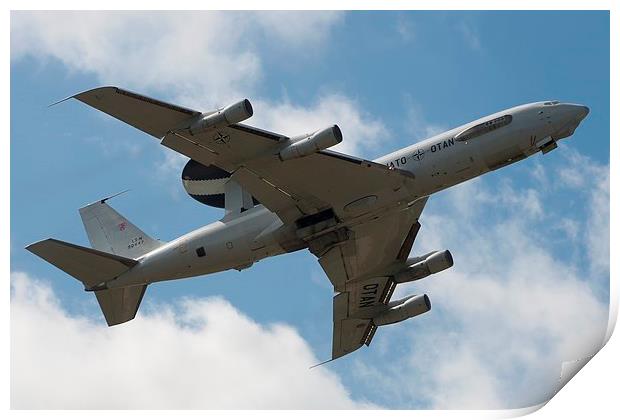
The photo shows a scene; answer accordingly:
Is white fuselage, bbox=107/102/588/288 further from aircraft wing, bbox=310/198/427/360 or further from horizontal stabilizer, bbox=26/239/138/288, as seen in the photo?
horizontal stabilizer, bbox=26/239/138/288

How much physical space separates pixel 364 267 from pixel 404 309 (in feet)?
12.1

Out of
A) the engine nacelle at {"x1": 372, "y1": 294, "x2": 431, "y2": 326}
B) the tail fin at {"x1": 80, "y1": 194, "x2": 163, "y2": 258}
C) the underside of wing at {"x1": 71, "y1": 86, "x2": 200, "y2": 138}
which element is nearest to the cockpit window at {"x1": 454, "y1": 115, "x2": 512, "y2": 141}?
the underside of wing at {"x1": 71, "y1": 86, "x2": 200, "y2": 138}

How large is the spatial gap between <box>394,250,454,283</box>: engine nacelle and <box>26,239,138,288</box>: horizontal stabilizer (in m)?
15.5

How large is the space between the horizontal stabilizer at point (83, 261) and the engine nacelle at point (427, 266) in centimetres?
1548

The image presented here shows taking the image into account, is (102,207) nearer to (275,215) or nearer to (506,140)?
(275,215)

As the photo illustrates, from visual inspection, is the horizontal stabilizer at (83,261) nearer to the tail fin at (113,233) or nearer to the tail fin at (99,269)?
the tail fin at (99,269)

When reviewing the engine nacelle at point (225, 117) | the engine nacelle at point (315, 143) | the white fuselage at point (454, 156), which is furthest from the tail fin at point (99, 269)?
the engine nacelle at point (315, 143)

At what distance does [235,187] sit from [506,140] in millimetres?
14362

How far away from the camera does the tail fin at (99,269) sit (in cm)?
5241

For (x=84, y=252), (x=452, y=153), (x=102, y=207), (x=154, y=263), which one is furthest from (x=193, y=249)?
(x=452, y=153)

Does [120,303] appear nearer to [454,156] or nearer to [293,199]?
[293,199]

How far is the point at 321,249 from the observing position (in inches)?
2138

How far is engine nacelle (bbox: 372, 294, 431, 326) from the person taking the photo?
59.9 m

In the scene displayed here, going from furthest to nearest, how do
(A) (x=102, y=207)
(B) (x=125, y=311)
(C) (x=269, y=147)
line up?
(A) (x=102, y=207), (B) (x=125, y=311), (C) (x=269, y=147)
